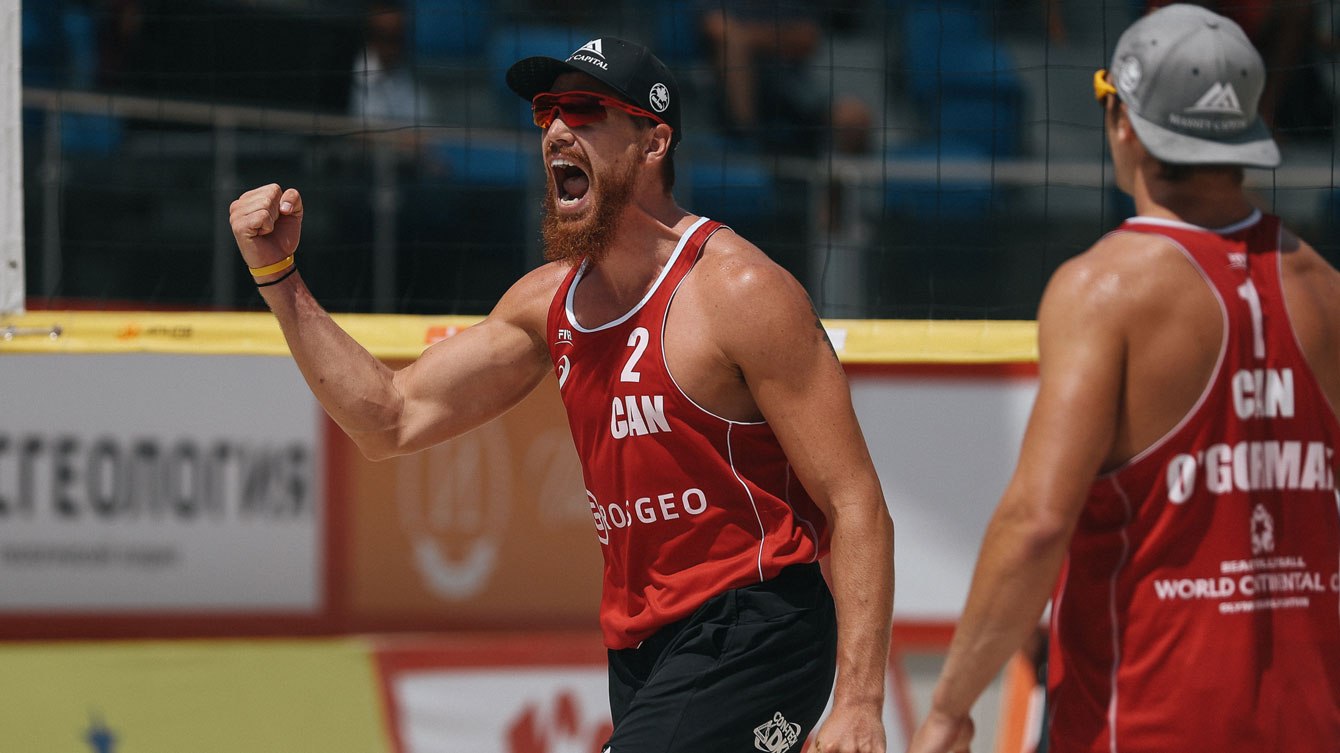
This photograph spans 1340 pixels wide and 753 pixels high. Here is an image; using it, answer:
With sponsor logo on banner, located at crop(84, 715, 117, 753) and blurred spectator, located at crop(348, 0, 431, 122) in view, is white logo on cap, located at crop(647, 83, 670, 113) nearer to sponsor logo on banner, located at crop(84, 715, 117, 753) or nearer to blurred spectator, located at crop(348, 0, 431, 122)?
sponsor logo on banner, located at crop(84, 715, 117, 753)

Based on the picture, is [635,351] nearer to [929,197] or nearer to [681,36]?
[929,197]

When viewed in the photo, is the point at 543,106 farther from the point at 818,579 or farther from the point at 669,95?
the point at 818,579

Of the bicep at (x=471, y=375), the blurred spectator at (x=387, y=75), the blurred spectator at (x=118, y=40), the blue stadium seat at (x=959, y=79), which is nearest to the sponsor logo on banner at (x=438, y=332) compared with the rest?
the bicep at (x=471, y=375)

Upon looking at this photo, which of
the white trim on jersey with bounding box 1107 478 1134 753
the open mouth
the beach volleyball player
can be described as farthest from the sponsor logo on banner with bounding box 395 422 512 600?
the white trim on jersey with bounding box 1107 478 1134 753

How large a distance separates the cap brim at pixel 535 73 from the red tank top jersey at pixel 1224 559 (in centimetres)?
139

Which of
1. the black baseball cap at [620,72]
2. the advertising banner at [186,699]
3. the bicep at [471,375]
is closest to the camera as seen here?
the black baseball cap at [620,72]

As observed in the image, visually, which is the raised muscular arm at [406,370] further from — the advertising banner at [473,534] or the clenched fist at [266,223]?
the advertising banner at [473,534]

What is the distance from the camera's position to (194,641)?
518cm

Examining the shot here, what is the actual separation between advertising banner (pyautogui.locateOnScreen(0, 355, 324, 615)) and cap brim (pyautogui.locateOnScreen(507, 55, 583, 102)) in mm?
1986

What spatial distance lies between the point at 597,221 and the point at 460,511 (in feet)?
6.61

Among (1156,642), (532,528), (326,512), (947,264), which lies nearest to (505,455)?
(532,528)

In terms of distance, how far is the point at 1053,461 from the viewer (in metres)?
2.45

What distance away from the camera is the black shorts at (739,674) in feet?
10.6

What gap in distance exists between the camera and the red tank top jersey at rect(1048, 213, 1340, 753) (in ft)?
8.16
